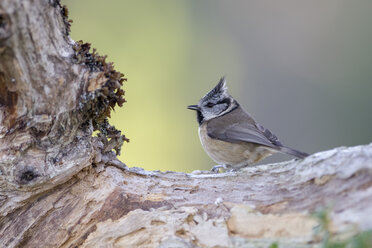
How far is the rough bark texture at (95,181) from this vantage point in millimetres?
2590

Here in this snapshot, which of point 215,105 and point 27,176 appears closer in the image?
point 27,176

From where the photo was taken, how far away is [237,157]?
4.26 m

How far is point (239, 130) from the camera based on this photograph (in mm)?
4336

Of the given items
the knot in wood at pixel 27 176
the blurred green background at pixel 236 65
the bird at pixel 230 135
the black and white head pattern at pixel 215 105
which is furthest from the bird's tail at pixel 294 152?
the blurred green background at pixel 236 65

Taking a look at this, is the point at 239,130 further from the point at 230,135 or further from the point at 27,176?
the point at 27,176

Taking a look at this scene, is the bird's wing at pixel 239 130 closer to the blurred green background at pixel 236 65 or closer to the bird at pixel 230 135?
the bird at pixel 230 135

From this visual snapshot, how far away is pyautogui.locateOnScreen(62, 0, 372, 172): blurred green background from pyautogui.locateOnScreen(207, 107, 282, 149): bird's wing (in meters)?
2.42

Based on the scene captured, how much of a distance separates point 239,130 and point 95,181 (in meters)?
1.72

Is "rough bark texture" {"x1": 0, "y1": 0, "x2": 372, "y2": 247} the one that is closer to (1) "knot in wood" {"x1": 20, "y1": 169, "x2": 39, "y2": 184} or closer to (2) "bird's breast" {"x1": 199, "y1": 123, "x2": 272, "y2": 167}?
(1) "knot in wood" {"x1": 20, "y1": 169, "x2": 39, "y2": 184}

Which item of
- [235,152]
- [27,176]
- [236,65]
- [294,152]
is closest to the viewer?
[27,176]

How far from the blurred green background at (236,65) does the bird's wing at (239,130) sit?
242 centimetres

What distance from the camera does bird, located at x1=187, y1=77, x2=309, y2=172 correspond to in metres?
4.14

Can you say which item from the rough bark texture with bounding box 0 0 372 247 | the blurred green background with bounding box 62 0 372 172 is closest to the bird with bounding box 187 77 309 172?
the rough bark texture with bounding box 0 0 372 247

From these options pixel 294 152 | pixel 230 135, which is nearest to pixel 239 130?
pixel 230 135
